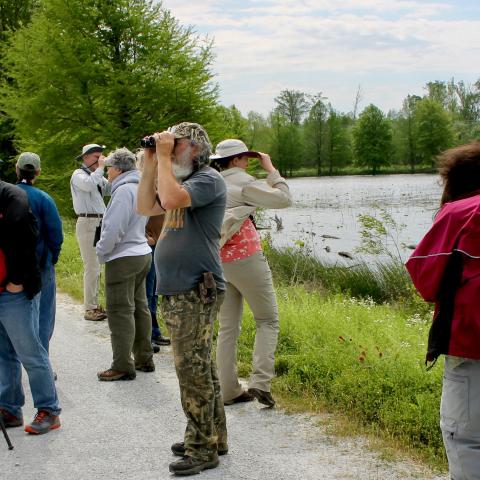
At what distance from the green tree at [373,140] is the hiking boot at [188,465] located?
272ft

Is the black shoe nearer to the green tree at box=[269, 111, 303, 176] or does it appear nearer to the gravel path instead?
the gravel path

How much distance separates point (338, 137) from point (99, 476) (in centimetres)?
8808

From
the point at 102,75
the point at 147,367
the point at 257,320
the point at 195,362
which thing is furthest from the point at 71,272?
the point at 102,75

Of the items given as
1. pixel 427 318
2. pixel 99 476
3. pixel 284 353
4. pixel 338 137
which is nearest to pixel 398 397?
pixel 284 353

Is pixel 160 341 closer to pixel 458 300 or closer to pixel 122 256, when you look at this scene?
pixel 122 256

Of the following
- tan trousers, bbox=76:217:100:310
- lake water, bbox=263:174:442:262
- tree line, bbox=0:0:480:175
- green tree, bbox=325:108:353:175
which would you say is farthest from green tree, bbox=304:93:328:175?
tan trousers, bbox=76:217:100:310

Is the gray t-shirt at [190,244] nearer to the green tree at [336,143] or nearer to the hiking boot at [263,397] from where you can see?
the hiking boot at [263,397]

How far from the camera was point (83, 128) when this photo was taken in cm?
2472

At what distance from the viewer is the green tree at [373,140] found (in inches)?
3374

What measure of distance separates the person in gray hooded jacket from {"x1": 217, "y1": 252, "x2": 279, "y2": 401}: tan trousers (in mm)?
1115

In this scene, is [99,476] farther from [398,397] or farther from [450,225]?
[450,225]

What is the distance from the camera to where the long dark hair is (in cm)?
292

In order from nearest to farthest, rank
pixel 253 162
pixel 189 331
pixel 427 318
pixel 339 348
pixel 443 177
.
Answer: pixel 443 177 < pixel 189 331 < pixel 339 348 < pixel 427 318 < pixel 253 162

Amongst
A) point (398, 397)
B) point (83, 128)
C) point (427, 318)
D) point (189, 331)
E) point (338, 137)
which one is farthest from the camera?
point (338, 137)
